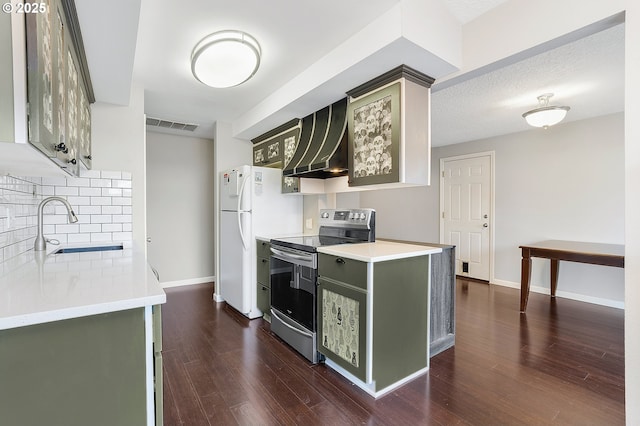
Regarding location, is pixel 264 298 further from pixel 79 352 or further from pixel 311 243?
pixel 79 352

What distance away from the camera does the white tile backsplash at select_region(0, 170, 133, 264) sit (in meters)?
1.74

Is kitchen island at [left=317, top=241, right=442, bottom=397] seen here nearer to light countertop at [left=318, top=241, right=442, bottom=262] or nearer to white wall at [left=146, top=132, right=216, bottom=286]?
light countertop at [left=318, top=241, right=442, bottom=262]

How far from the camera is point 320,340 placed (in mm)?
2287

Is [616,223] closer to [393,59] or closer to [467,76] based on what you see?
[467,76]

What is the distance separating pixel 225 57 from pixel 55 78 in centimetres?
116

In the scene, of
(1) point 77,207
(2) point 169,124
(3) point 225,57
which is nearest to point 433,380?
(3) point 225,57

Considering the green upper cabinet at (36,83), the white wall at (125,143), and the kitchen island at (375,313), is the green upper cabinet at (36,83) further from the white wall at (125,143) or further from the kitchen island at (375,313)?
the kitchen island at (375,313)

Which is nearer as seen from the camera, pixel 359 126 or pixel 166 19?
pixel 166 19

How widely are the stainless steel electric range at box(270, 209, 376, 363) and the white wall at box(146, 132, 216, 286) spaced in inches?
92.2

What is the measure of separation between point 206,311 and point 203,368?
1361mm

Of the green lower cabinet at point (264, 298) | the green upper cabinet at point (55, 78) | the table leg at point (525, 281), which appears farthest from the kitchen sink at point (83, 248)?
the table leg at point (525, 281)

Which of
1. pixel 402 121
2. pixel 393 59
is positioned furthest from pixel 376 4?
pixel 402 121

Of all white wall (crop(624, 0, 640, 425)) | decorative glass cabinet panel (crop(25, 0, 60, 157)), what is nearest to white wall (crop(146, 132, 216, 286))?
decorative glass cabinet panel (crop(25, 0, 60, 157))

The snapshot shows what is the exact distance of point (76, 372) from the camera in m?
0.88
